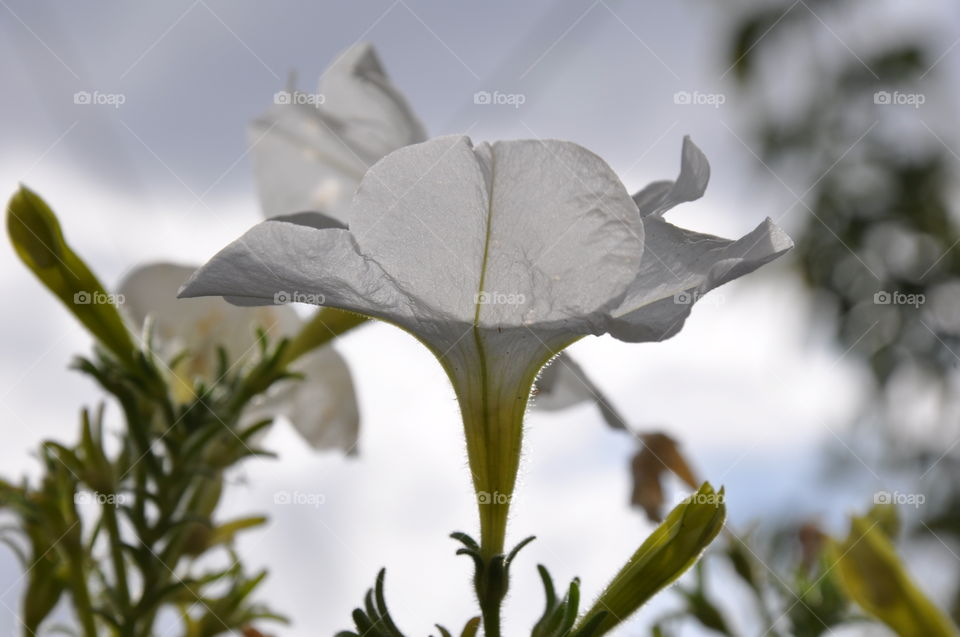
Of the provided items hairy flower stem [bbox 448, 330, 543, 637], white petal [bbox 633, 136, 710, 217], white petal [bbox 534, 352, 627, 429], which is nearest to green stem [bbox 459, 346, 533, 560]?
hairy flower stem [bbox 448, 330, 543, 637]

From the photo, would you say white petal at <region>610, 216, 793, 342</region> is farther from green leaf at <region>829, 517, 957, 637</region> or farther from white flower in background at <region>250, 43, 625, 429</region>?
white flower in background at <region>250, 43, 625, 429</region>

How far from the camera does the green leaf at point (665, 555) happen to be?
1.03m

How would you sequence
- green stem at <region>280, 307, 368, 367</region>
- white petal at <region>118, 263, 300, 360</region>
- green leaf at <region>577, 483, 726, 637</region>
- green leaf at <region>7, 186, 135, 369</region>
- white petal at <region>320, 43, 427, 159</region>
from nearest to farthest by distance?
green leaf at <region>577, 483, 726, 637</region> → green leaf at <region>7, 186, 135, 369</region> → green stem at <region>280, 307, 368, 367</region> → white petal at <region>320, 43, 427, 159</region> → white petal at <region>118, 263, 300, 360</region>

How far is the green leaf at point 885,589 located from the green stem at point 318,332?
0.85m

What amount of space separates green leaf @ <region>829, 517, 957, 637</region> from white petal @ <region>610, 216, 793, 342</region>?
462 mm

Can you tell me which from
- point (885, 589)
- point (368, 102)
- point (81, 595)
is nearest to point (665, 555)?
point (885, 589)

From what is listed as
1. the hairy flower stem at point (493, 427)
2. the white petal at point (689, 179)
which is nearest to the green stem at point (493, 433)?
the hairy flower stem at point (493, 427)

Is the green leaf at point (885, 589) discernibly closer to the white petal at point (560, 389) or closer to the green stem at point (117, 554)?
the white petal at point (560, 389)

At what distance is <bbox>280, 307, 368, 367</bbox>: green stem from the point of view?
1.63 m

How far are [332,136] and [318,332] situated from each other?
43 cm

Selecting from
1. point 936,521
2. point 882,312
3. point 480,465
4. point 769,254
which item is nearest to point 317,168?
point 480,465

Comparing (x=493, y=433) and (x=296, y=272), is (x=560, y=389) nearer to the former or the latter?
(x=493, y=433)

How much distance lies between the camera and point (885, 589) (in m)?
1.23

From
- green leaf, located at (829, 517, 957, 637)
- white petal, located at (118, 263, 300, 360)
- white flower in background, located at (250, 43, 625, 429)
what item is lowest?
green leaf, located at (829, 517, 957, 637)
